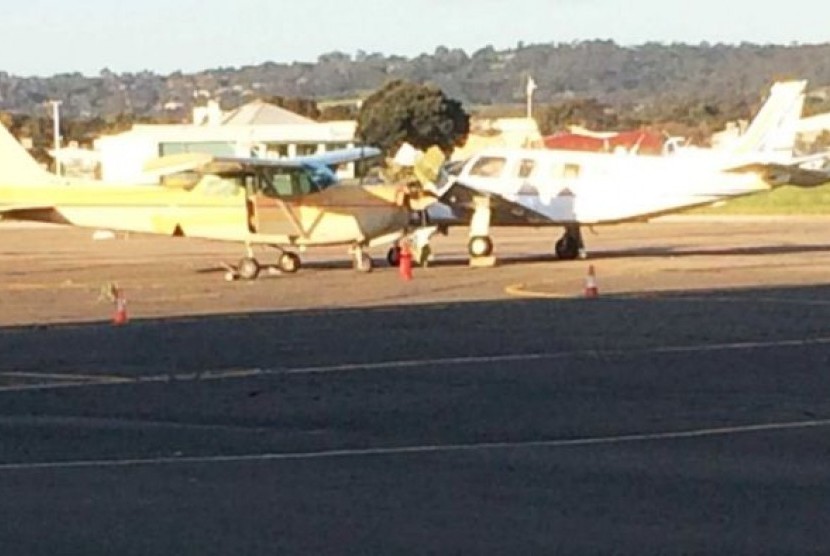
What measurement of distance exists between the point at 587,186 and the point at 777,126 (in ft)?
16.2

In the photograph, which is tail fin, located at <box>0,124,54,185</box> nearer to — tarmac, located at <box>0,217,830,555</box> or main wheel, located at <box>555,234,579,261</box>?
tarmac, located at <box>0,217,830,555</box>

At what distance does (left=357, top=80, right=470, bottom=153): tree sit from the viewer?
105000 mm

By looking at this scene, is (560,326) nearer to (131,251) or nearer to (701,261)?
(701,261)

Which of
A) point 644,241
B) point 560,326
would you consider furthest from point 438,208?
point 560,326

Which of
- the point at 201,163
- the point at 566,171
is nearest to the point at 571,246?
the point at 566,171

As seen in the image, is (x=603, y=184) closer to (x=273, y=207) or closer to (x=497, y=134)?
(x=273, y=207)

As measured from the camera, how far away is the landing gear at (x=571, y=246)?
132 ft

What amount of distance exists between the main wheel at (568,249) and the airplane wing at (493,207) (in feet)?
1.65

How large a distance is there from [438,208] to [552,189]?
2376 millimetres

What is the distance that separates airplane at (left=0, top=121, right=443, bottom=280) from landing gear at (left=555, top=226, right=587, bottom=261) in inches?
140

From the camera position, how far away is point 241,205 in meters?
37.8

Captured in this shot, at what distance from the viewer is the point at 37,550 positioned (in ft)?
32.9

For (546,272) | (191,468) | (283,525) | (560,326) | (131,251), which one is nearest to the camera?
(283,525)

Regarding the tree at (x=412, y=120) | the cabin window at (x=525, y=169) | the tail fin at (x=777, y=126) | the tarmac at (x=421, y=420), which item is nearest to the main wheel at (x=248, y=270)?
the tarmac at (x=421, y=420)
